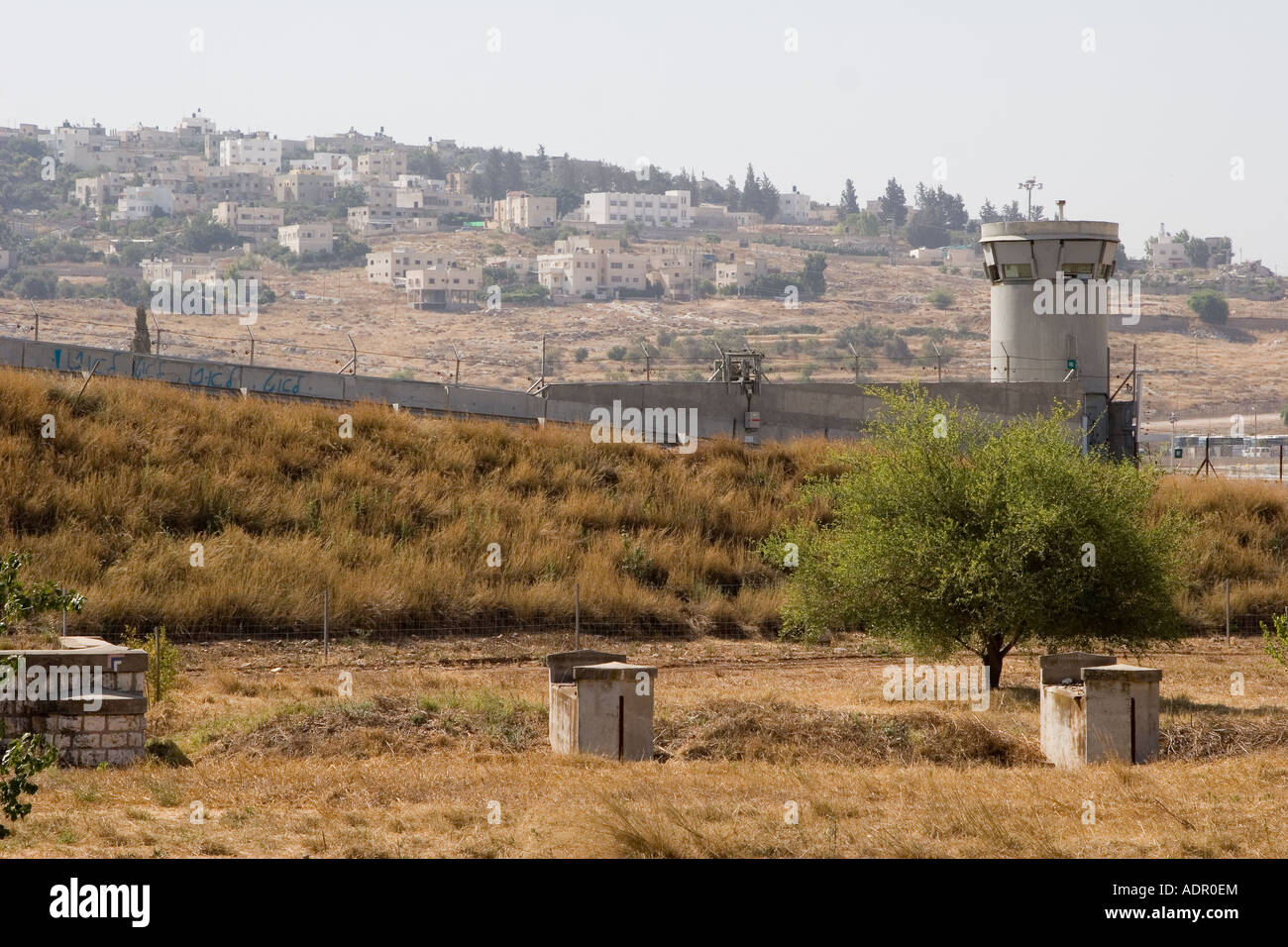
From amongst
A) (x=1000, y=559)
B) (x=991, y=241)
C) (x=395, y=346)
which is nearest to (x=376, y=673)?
(x=1000, y=559)

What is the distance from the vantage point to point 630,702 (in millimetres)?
16219

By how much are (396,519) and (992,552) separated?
47.8 feet

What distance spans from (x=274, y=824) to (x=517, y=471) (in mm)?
23489

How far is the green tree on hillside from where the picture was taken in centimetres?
2231

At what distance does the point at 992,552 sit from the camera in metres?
22.5

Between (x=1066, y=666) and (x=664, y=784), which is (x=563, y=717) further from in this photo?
(x=1066, y=666)

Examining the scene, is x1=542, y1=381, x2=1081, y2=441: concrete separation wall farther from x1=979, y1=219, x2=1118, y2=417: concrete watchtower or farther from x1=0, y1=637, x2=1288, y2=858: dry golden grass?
x1=0, y1=637, x2=1288, y2=858: dry golden grass

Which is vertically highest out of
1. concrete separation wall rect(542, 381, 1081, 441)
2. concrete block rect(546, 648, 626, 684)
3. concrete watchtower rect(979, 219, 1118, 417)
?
concrete watchtower rect(979, 219, 1118, 417)

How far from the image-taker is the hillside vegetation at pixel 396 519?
27609 mm

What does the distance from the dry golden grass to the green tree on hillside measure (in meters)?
1.45

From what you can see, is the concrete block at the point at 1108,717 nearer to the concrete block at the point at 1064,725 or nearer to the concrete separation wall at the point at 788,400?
the concrete block at the point at 1064,725

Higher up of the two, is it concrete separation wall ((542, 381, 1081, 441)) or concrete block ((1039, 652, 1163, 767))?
concrete separation wall ((542, 381, 1081, 441))

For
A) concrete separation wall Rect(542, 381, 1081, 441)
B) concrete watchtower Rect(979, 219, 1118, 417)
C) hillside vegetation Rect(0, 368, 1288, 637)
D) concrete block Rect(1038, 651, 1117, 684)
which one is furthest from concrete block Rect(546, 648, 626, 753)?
concrete watchtower Rect(979, 219, 1118, 417)

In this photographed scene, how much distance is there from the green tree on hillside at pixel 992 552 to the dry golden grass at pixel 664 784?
145 cm
